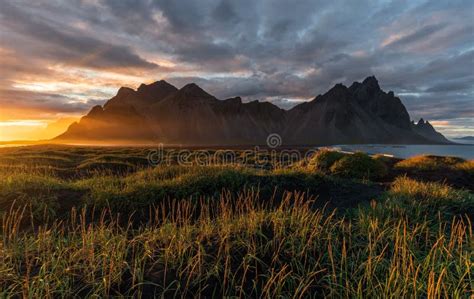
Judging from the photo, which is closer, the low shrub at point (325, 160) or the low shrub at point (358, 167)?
the low shrub at point (358, 167)

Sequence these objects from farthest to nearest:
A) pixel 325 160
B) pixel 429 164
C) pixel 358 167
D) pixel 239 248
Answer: pixel 429 164, pixel 325 160, pixel 358 167, pixel 239 248

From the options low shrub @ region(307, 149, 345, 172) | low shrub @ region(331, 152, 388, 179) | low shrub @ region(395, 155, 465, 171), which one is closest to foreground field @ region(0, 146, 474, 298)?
low shrub @ region(331, 152, 388, 179)

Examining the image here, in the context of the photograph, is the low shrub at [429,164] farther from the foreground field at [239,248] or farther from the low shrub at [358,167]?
the foreground field at [239,248]

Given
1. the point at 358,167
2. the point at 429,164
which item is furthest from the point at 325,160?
the point at 429,164

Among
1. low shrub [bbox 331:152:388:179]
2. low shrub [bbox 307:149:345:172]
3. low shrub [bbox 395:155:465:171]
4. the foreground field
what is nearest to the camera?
the foreground field

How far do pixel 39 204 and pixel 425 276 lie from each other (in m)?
10.3

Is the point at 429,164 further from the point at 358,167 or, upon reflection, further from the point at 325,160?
the point at 325,160

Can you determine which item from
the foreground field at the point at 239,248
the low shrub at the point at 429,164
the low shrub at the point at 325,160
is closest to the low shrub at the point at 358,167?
the low shrub at the point at 325,160

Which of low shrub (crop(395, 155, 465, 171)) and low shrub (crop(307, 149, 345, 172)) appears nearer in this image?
low shrub (crop(307, 149, 345, 172))

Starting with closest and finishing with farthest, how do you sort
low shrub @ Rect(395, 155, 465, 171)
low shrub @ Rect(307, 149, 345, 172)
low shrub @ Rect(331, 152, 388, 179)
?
1. low shrub @ Rect(331, 152, 388, 179)
2. low shrub @ Rect(307, 149, 345, 172)
3. low shrub @ Rect(395, 155, 465, 171)

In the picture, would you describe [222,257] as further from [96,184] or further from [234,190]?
[96,184]

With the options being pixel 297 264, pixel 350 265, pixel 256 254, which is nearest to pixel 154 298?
pixel 256 254

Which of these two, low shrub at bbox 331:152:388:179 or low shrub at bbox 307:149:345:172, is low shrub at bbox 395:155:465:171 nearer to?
low shrub at bbox 331:152:388:179

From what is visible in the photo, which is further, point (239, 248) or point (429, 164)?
point (429, 164)
